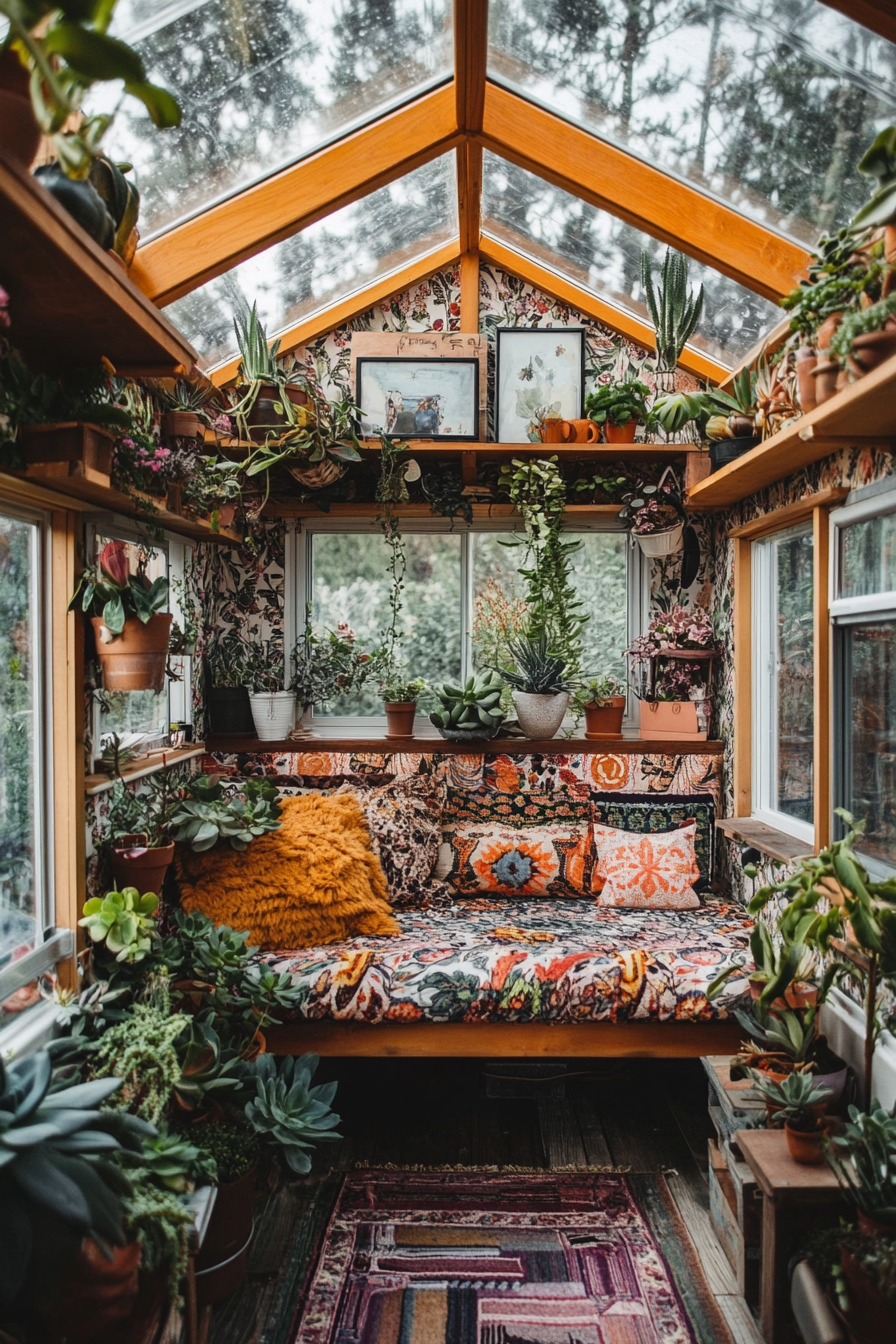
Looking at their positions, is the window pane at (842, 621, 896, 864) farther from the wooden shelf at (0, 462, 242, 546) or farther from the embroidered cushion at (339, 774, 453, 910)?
the wooden shelf at (0, 462, 242, 546)

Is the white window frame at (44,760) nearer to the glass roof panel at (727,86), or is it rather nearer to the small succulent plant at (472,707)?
the small succulent plant at (472,707)

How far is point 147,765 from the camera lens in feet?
9.27

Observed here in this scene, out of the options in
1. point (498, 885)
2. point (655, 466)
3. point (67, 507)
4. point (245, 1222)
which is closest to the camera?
point (245, 1222)

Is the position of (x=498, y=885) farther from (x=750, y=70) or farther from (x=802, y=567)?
(x=750, y=70)

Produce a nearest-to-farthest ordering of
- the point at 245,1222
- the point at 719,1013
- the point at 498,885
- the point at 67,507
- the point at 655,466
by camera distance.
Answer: the point at 245,1222
the point at 67,507
the point at 719,1013
the point at 498,885
the point at 655,466

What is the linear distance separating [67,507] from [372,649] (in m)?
1.81

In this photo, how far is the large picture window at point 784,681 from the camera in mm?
3049

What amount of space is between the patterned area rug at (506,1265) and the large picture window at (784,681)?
1307 mm

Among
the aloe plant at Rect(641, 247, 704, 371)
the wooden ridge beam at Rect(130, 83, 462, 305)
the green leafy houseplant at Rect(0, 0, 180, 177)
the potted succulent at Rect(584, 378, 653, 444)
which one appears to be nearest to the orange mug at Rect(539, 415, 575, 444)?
the potted succulent at Rect(584, 378, 653, 444)

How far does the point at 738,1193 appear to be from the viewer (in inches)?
84.8

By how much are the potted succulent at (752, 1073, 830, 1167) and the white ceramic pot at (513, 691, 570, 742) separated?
1795 mm

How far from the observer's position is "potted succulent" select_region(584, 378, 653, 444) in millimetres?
3607

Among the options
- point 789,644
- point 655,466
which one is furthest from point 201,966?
point 655,466

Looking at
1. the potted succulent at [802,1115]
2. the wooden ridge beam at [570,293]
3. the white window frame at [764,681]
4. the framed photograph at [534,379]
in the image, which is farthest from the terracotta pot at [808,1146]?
the wooden ridge beam at [570,293]
